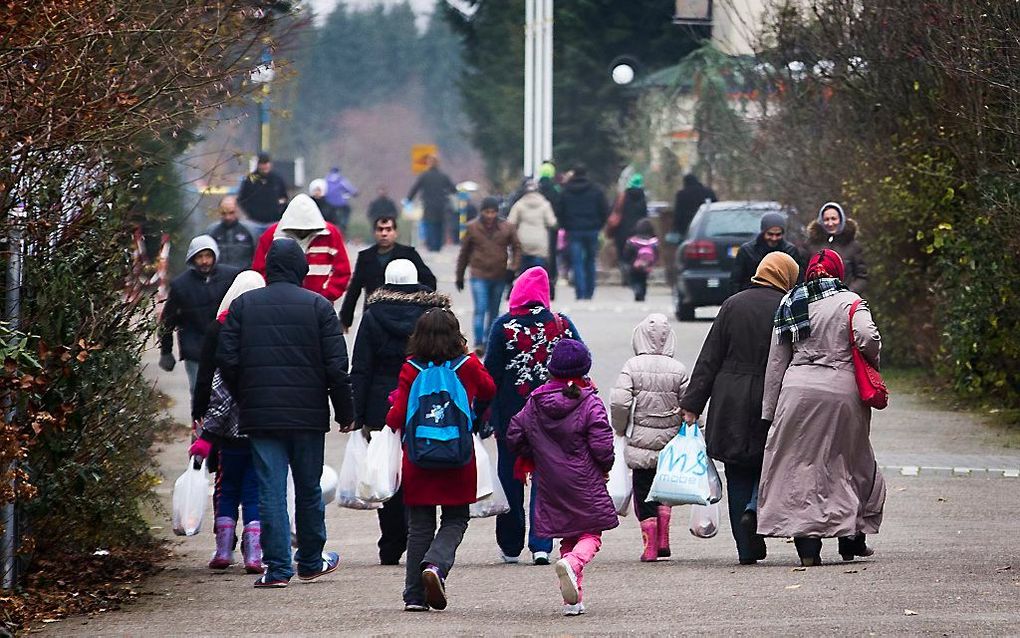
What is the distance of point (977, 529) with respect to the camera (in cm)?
1181

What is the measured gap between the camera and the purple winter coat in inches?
368

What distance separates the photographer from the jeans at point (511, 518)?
1110 cm

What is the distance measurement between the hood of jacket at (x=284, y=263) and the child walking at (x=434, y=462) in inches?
34.8

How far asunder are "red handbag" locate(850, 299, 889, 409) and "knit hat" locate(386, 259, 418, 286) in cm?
226

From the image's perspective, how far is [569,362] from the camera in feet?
30.7

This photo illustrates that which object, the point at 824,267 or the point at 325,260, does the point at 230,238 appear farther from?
the point at 824,267

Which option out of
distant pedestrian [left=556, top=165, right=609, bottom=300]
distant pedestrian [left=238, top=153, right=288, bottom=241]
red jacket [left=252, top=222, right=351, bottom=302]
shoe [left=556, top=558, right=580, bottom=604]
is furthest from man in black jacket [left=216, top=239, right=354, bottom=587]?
distant pedestrian [left=556, top=165, right=609, bottom=300]

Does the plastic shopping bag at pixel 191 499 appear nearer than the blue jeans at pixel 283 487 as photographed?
No

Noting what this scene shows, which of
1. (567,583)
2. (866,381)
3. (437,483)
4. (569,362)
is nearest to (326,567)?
(437,483)

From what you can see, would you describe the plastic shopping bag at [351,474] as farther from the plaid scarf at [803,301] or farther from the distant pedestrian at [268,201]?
the distant pedestrian at [268,201]

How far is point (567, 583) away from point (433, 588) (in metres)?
0.58

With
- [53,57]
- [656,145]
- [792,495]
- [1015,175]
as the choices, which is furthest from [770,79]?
[656,145]

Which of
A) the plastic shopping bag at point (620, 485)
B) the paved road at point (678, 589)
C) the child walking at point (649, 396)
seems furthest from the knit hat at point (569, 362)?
the child walking at point (649, 396)

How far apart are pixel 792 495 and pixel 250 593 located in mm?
2615
